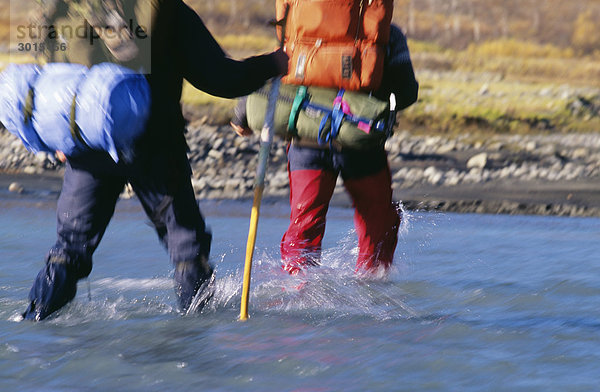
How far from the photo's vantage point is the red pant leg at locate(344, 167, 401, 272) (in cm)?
509

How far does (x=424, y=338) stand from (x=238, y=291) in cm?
104

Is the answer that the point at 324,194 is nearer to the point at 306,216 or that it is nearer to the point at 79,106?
the point at 306,216

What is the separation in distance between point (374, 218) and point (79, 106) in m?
1.81

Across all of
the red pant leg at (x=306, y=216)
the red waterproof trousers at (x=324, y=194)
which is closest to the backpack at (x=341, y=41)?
the red waterproof trousers at (x=324, y=194)

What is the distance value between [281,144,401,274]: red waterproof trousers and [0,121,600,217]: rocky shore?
4497 mm

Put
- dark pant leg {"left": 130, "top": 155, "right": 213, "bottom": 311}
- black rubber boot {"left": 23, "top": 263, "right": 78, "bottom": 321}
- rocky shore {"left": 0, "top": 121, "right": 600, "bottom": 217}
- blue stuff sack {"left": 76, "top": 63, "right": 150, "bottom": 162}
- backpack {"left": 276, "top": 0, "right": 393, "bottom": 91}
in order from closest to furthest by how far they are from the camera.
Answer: blue stuff sack {"left": 76, "top": 63, "right": 150, "bottom": 162} → dark pant leg {"left": 130, "top": 155, "right": 213, "bottom": 311} → black rubber boot {"left": 23, "top": 263, "right": 78, "bottom": 321} → backpack {"left": 276, "top": 0, "right": 393, "bottom": 91} → rocky shore {"left": 0, "top": 121, "right": 600, "bottom": 217}

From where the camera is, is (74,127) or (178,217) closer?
(74,127)

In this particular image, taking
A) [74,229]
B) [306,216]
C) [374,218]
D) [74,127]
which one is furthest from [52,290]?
[374,218]

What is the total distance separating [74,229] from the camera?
4223mm

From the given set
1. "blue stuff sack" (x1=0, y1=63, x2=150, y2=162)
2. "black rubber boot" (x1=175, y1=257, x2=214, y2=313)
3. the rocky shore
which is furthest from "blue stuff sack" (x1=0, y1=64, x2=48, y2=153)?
the rocky shore

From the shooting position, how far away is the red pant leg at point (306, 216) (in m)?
5.05

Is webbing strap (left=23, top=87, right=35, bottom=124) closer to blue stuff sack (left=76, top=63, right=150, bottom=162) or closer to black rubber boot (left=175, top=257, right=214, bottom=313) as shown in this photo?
blue stuff sack (left=76, top=63, right=150, bottom=162)

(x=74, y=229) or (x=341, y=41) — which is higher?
(x=341, y=41)

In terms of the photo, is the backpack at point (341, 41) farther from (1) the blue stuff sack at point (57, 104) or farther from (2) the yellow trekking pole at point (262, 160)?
(1) the blue stuff sack at point (57, 104)
